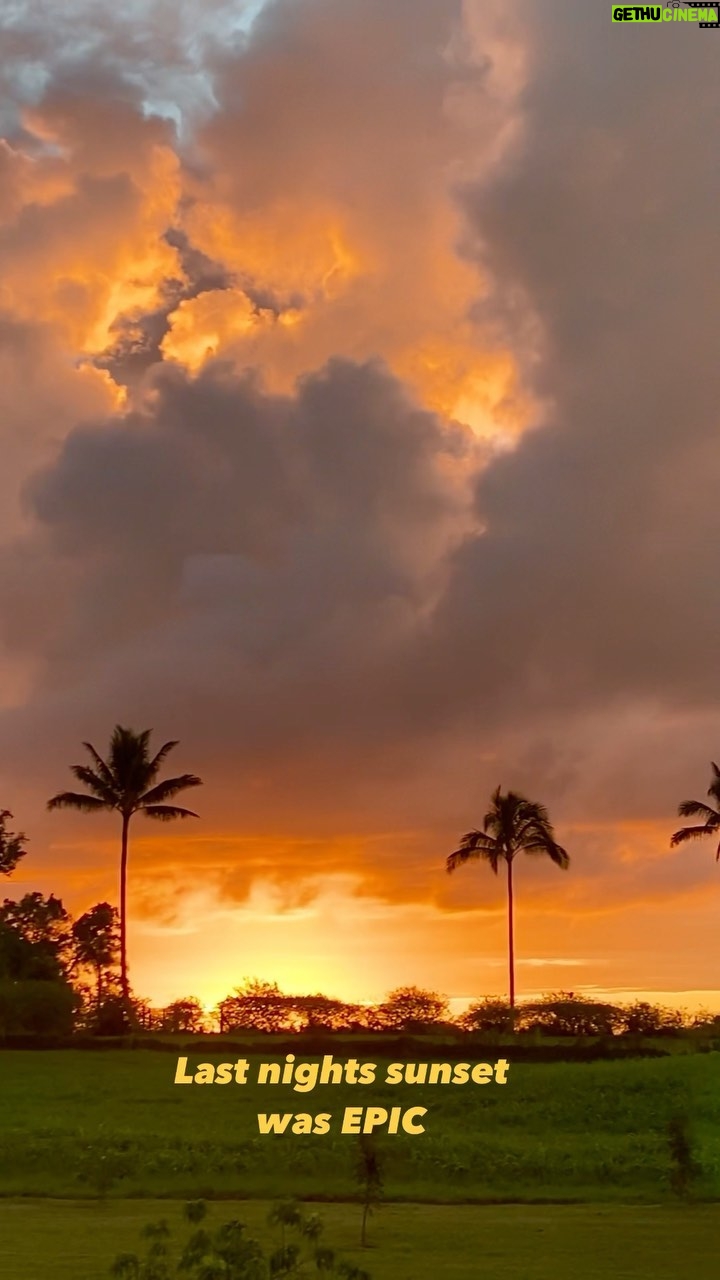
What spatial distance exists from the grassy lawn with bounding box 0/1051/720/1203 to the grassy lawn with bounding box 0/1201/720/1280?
223cm

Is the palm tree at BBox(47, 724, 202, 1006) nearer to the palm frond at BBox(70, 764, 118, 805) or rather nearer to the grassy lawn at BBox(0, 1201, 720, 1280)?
the palm frond at BBox(70, 764, 118, 805)

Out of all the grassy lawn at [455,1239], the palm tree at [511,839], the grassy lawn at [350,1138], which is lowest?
the grassy lawn at [455,1239]

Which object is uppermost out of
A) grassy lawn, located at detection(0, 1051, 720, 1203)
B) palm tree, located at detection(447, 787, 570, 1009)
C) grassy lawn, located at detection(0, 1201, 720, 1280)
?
palm tree, located at detection(447, 787, 570, 1009)

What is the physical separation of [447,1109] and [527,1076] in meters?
3.99

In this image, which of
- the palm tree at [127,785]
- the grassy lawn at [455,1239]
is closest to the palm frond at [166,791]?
the palm tree at [127,785]

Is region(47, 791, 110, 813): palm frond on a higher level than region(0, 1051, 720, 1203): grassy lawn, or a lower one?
higher

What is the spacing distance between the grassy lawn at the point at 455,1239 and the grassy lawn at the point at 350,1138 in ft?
7.32

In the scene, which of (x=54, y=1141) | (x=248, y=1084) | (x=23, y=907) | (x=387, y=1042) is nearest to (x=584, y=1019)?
(x=387, y=1042)

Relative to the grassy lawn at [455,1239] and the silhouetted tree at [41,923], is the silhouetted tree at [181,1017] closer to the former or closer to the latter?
the silhouetted tree at [41,923]

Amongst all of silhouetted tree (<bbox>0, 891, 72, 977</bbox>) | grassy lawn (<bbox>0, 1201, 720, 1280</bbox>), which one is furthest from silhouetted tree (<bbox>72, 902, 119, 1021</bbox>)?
grassy lawn (<bbox>0, 1201, 720, 1280</bbox>)

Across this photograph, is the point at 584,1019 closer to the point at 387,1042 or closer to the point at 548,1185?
the point at 387,1042

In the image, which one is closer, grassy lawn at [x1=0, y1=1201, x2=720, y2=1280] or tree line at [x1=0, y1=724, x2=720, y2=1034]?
grassy lawn at [x1=0, y1=1201, x2=720, y2=1280]

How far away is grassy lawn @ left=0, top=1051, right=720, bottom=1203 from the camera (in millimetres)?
34031

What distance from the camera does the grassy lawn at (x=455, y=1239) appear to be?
22.0 metres
